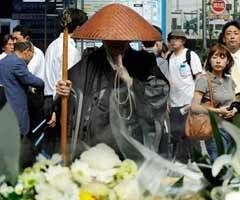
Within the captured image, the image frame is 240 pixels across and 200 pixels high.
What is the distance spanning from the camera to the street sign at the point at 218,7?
38.7 feet

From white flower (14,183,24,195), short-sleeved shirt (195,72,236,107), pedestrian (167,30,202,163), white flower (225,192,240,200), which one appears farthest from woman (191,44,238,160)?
white flower (225,192,240,200)

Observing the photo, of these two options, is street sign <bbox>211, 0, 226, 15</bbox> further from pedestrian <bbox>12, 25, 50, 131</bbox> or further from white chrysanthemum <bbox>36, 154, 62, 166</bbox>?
Answer: white chrysanthemum <bbox>36, 154, 62, 166</bbox>

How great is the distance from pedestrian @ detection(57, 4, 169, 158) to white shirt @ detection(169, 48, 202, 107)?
3.30 meters

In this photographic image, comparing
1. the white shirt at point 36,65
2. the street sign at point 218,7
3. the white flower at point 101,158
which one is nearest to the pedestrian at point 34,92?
the white shirt at point 36,65

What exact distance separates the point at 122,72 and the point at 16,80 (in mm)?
3076

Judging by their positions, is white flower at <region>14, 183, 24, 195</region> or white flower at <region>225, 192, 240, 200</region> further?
white flower at <region>14, 183, 24, 195</region>

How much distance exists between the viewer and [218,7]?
11.8m

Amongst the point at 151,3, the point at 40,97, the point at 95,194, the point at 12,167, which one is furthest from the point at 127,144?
the point at 151,3

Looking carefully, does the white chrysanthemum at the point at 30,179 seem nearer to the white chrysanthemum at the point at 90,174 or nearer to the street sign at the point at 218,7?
the white chrysanthemum at the point at 90,174

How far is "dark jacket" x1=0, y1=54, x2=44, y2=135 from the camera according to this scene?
6867 mm

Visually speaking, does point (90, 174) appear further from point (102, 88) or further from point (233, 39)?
point (233, 39)

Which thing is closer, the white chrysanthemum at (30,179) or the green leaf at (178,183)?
the green leaf at (178,183)

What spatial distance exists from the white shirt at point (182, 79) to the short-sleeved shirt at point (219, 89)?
53.3 inches

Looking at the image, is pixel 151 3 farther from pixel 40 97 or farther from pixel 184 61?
pixel 40 97
